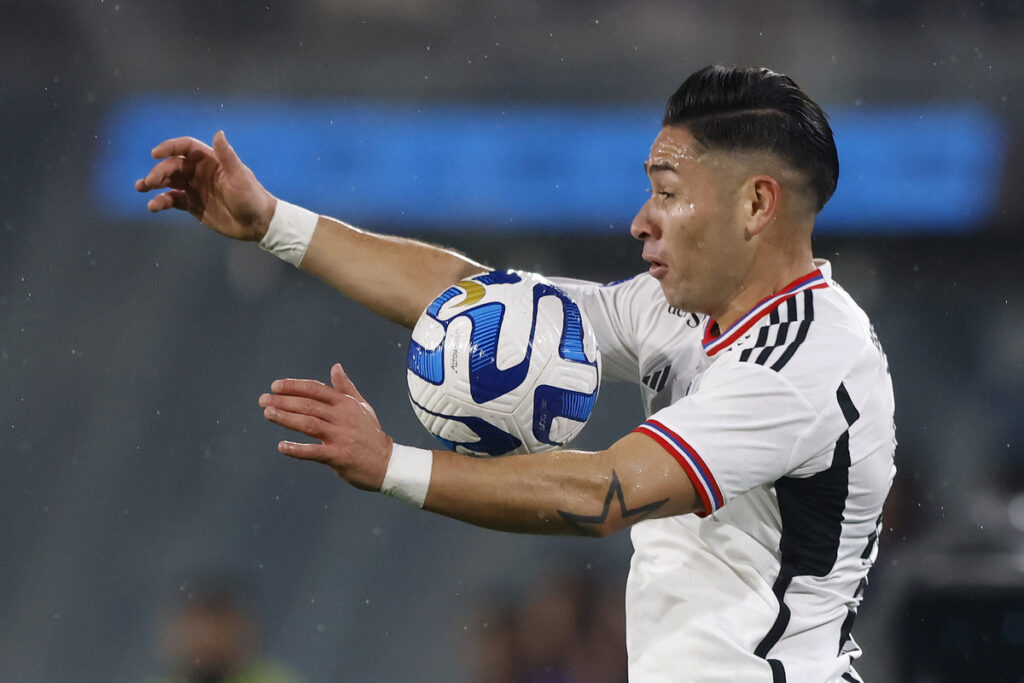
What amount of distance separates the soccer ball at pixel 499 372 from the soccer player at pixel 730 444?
0.77 ft

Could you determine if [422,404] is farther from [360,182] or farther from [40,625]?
[40,625]

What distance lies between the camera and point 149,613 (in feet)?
23.6

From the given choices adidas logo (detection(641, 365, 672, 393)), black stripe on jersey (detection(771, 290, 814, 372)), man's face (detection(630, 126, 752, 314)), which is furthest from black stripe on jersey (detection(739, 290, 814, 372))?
adidas logo (detection(641, 365, 672, 393))

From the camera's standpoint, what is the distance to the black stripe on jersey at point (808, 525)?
2.26 metres

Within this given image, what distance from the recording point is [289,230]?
115 inches

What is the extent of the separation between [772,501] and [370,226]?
4.51 metres

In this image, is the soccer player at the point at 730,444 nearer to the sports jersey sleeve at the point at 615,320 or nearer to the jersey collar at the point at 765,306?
the jersey collar at the point at 765,306

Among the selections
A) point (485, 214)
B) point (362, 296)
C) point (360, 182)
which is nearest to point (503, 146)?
point (485, 214)

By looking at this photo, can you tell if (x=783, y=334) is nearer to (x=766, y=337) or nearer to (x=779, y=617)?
(x=766, y=337)

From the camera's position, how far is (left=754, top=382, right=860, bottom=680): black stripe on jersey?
2258mm

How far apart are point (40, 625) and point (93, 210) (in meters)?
2.57

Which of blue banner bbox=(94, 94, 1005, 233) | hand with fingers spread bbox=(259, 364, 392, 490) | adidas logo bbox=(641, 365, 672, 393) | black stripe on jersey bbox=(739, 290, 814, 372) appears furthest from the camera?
blue banner bbox=(94, 94, 1005, 233)

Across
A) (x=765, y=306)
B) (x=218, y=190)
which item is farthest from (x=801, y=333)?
(x=218, y=190)

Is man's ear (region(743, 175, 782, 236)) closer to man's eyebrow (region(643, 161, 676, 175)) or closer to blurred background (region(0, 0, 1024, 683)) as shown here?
man's eyebrow (region(643, 161, 676, 175))
